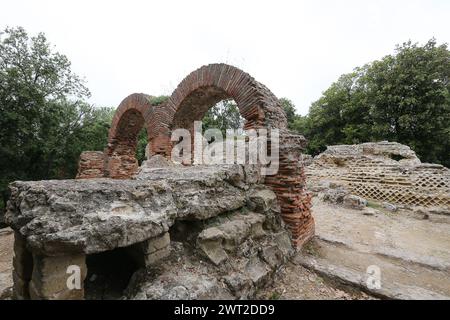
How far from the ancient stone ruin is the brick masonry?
0.9 inches

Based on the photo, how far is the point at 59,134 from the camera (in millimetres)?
10406

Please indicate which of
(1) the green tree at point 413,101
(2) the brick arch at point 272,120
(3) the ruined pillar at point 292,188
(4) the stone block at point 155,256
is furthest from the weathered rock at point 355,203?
(1) the green tree at point 413,101

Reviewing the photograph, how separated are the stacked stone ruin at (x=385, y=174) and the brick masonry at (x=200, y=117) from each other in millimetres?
4819

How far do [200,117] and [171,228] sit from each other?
13.1 ft

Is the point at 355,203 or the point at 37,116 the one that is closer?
the point at 355,203

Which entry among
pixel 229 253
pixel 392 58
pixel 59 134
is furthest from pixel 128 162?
pixel 392 58

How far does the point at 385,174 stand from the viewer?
7.34 meters

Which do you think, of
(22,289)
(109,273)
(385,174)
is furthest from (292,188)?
(385,174)

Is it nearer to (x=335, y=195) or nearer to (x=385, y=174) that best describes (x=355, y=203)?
(x=335, y=195)

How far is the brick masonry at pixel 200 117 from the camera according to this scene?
3.27m

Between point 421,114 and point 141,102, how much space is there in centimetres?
1404

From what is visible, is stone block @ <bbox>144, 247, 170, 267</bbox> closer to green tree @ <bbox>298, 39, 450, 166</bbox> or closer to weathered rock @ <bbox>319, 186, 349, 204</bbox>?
weathered rock @ <bbox>319, 186, 349, 204</bbox>

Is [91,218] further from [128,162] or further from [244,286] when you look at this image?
[128,162]

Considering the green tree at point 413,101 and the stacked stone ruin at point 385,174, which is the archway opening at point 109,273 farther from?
the green tree at point 413,101
